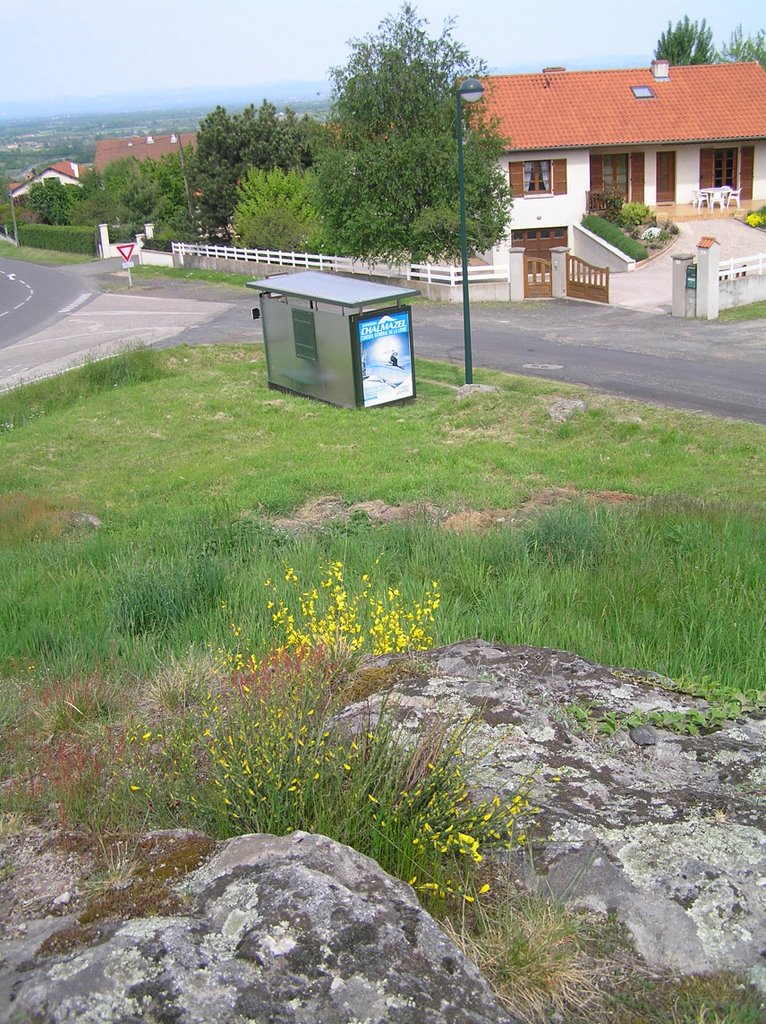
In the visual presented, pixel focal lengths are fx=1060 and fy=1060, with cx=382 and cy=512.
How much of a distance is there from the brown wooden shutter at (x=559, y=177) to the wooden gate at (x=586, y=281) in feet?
33.4

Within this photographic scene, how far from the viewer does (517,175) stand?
41.0 meters

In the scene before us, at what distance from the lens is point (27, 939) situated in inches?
116

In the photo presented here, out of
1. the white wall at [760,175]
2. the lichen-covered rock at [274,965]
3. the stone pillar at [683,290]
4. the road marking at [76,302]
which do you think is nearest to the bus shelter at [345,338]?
the stone pillar at [683,290]

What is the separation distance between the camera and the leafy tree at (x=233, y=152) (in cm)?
5188

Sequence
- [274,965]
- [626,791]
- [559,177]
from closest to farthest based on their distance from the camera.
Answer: [274,965] < [626,791] < [559,177]

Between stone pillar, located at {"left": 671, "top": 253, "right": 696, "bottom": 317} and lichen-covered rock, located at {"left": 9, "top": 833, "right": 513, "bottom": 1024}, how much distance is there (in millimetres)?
25569

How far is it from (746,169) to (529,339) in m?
22.5

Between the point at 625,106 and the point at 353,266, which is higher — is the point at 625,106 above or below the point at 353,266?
above

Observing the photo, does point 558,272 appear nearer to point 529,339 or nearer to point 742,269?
point 742,269

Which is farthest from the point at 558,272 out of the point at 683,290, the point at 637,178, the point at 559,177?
the point at 637,178

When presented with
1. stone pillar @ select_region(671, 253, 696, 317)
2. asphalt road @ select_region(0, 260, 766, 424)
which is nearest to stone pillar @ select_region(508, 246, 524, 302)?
asphalt road @ select_region(0, 260, 766, 424)

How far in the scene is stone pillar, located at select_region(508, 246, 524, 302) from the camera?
31.3 m

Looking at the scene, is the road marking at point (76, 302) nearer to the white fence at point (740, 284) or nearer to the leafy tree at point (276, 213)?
the leafy tree at point (276, 213)

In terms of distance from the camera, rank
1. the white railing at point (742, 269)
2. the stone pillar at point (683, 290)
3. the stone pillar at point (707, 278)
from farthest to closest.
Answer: the white railing at point (742, 269) → the stone pillar at point (683, 290) → the stone pillar at point (707, 278)
